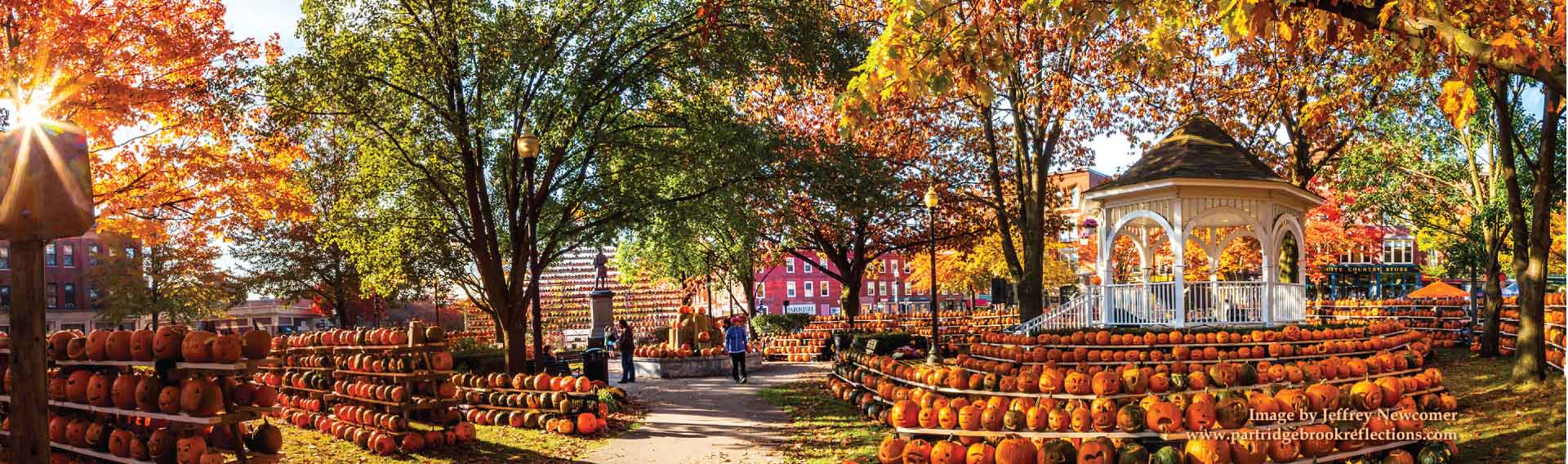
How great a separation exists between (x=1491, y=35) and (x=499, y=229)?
21.0 meters

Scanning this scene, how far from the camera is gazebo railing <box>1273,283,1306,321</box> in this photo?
58.7ft

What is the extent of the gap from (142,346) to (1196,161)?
16609mm

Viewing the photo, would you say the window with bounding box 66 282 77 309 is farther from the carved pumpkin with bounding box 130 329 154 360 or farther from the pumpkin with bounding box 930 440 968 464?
the pumpkin with bounding box 930 440 968 464

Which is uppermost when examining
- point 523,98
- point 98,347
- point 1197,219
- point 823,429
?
point 523,98

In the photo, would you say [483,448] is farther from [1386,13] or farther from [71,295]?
[71,295]

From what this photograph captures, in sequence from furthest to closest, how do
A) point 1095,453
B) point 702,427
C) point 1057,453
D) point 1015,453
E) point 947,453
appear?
1. point 702,427
2. point 947,453
3. point 1015,453
4. point 1057,453
5. point 1095,453

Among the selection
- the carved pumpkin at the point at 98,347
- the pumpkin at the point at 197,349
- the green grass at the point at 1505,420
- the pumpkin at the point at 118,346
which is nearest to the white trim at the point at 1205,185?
the green grass at the point at 1505,420

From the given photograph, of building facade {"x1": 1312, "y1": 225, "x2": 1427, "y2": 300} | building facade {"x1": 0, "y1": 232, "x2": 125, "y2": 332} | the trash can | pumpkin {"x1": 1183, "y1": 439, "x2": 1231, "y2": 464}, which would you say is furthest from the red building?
pumpkin {"x1": 1183, "y1": 439, "x2": 1231, "y2": 464}

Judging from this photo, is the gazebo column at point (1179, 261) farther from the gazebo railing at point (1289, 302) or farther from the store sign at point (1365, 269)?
the store sign at point (1365, 269)

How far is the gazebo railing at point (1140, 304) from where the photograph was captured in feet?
58.1

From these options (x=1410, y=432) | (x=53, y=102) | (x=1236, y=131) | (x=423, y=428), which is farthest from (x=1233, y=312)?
(x=53, y=102)

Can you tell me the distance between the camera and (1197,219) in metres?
17.7

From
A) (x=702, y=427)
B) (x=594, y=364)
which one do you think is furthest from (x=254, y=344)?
(x=594, y=364)

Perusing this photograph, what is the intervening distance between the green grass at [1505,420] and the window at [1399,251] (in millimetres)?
46313
